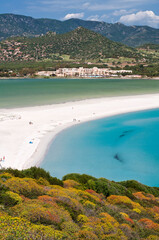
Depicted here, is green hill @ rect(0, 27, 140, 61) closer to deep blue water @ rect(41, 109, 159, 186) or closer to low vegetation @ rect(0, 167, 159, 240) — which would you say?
deep blue water @ rect(41, 109, 159, 186)

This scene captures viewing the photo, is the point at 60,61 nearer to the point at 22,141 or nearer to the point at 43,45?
the point at 43,45

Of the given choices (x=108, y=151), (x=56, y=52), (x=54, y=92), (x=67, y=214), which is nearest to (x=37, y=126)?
(x=108, y=151)

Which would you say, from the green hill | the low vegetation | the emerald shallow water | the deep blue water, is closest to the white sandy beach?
the deep blue water

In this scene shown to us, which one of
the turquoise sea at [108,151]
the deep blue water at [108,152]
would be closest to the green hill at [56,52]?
the turquoise sea at [108,151]

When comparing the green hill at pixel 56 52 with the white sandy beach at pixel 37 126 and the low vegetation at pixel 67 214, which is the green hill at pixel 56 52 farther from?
the low vegetation at pixel 67 214

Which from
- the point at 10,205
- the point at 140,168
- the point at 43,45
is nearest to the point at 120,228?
the point at 10,205
